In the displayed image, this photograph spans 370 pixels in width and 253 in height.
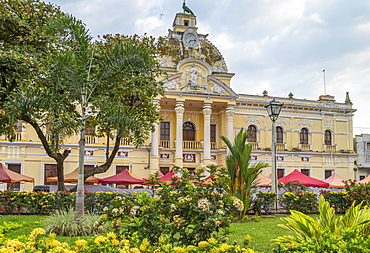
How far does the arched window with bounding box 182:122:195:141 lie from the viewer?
87.8 feet

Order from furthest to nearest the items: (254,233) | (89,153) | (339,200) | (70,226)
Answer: (89,153), (339,200), (254,233), (70,226)

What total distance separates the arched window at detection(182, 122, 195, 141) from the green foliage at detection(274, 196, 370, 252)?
2159cm

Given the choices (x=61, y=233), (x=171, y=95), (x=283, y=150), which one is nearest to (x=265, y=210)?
(x=61, y=233)

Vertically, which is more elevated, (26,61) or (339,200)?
(26,61)

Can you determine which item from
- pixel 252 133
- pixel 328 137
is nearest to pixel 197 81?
pixel 252 133

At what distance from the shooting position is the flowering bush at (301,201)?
1369 cm

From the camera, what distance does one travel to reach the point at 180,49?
26219 mm

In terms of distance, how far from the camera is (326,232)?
3.89 m

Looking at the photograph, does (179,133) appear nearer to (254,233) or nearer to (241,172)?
(241,172)

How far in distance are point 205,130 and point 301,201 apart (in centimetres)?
1185

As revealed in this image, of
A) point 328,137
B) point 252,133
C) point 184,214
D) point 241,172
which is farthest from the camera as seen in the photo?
point 328,137

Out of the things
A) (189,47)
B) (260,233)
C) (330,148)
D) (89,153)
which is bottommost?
(260,233)

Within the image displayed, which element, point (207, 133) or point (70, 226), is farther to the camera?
point (207, 133)

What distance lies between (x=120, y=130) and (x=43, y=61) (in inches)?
123
